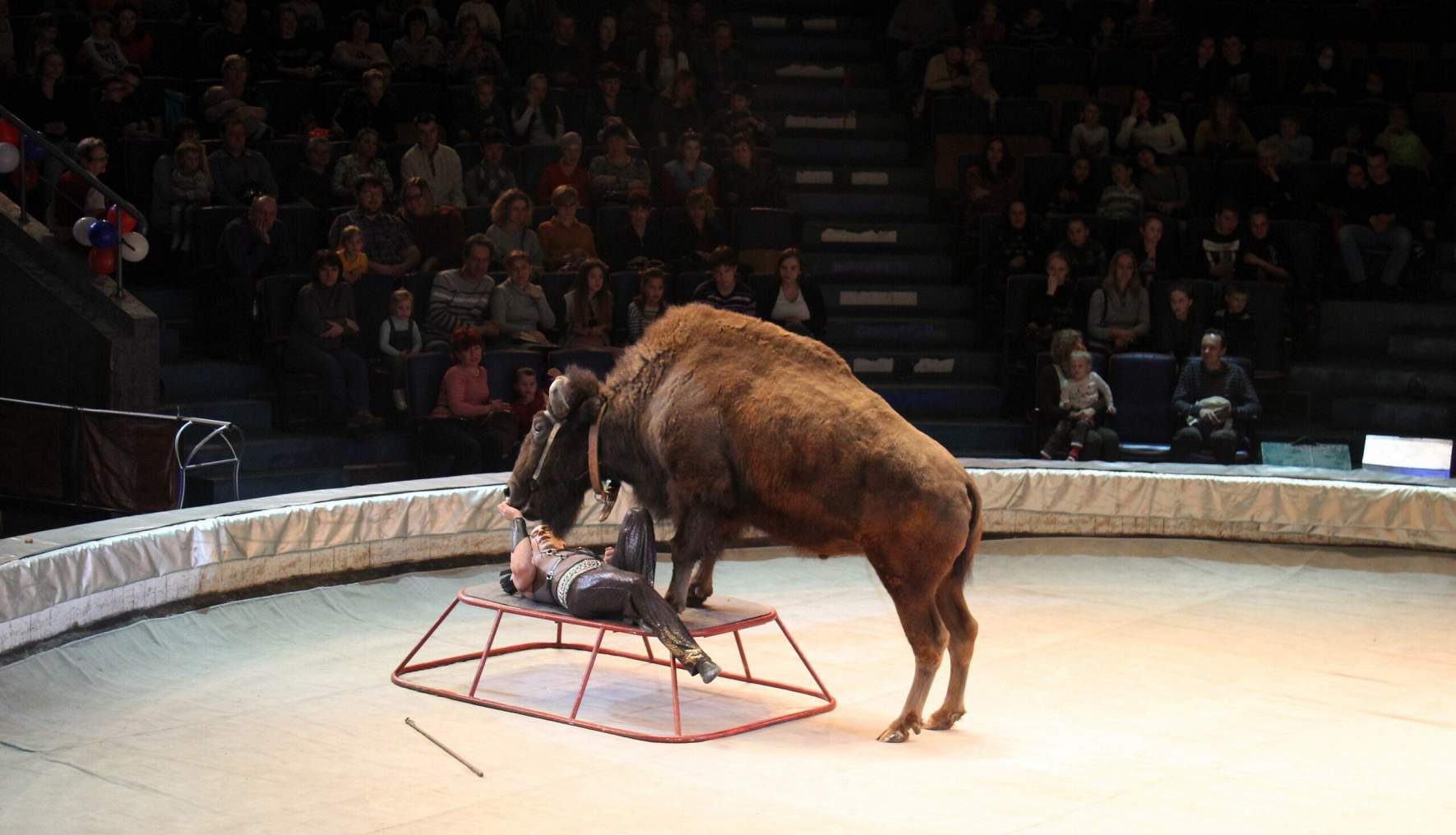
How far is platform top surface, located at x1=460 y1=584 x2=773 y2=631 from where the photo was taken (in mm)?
7297

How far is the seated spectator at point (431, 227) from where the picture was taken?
1367 centimetres

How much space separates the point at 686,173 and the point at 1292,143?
601 cm

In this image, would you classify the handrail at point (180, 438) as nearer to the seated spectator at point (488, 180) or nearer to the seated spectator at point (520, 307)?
the seated spectator at point (520, 307)

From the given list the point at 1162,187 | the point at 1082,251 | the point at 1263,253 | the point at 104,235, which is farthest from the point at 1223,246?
the point at 104,235

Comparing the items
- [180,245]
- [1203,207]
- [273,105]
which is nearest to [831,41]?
[1203,207]

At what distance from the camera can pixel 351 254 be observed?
12.9 metres

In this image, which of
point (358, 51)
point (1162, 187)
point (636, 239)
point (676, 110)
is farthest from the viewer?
point (676, 110)

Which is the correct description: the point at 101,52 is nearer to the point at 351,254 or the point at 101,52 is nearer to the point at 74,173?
the point at 74,173

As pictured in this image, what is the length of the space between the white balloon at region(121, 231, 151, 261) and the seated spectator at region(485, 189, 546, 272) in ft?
8.94

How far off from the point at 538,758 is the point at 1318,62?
13608 millimetres

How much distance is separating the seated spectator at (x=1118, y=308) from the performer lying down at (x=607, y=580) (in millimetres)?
7533

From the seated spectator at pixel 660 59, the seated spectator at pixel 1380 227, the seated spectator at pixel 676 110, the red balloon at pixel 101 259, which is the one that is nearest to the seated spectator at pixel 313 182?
the red balloon at pixel 101 259

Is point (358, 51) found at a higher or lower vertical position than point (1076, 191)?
higher

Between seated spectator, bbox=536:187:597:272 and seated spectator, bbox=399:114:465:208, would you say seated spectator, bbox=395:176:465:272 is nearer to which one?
seated spectator, bbox=399:114:465:208
